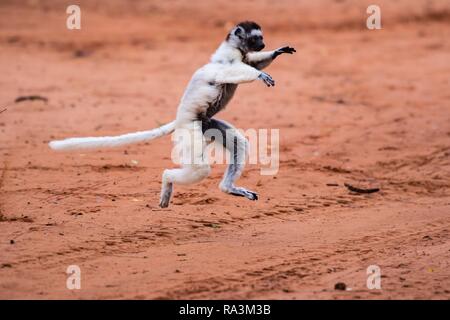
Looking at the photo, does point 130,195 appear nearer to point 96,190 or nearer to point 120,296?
point 96,190

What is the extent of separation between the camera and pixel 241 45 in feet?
20.6

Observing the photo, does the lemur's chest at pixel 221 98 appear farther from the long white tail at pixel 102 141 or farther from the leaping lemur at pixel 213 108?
the long white tail at pixel 102 141

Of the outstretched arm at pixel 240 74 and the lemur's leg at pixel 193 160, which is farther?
the lemur's leg at pixel 193 160

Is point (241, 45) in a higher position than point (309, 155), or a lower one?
higher

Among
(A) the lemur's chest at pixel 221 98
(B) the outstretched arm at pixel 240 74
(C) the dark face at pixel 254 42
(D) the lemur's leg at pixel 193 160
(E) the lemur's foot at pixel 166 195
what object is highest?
(C) the dark face at pixel 254 42

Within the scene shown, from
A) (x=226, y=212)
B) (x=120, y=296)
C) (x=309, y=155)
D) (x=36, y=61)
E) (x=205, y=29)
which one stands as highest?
(x=205, y=29)

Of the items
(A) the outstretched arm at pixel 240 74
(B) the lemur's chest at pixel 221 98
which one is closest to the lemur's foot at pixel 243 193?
(B) the lemur's chest at pixel 221 98

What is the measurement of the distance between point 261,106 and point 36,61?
15.9ft

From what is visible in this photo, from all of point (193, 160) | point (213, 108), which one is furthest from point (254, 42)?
point (193, 160)

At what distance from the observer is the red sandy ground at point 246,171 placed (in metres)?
5.54

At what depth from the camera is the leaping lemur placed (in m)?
5.96

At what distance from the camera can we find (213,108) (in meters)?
6.29

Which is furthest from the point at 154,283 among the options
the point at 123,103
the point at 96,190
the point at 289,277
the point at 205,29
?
the point at 205,29

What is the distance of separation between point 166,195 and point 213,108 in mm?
908
